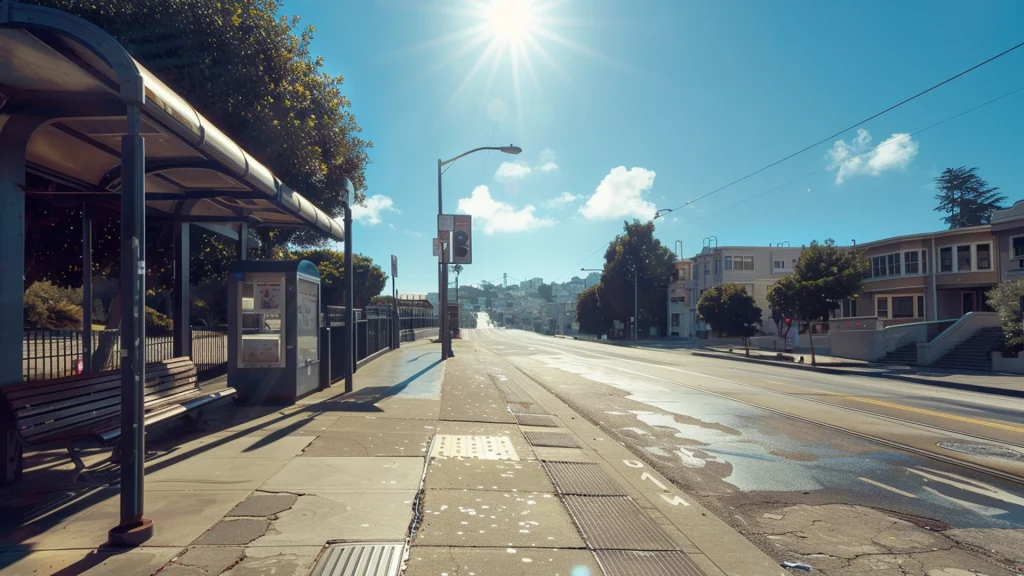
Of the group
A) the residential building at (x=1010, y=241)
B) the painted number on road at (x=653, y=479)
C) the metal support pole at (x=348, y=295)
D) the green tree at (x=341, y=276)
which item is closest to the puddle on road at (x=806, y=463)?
the painted number on road at (x=653, y=479)

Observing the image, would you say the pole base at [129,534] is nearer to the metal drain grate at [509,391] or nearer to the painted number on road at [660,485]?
the painted number on road at [660,485]

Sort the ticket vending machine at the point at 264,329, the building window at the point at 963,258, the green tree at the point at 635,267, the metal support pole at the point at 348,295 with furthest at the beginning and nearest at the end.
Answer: the green tree at the point at 635,267
the building window at the point at 963,258
the metal support pole at the point at 348,295
the ticket vending machine at the point at 264,329

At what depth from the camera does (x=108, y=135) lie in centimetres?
649

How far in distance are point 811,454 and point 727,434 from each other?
147 centimetres

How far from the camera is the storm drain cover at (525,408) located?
11.2m

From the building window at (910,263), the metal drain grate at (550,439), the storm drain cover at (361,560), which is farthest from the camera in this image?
the building window at (910,263)

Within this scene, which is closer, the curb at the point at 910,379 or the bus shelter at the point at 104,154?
the bus shelter at the point at 104,154

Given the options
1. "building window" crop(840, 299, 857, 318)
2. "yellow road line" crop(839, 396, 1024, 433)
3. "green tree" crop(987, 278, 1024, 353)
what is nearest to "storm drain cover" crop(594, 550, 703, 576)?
"yellow road line" crop(839, 396, 1024, 433)

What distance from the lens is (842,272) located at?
27.2 metres

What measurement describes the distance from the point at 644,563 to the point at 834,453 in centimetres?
510

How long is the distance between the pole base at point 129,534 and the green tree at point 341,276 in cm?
3343

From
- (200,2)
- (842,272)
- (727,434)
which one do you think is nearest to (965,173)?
(842,272)

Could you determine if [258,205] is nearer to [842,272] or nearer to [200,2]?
[200,2]

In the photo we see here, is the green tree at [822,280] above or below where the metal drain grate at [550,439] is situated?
above
